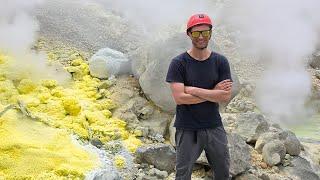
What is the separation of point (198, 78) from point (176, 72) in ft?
0.55

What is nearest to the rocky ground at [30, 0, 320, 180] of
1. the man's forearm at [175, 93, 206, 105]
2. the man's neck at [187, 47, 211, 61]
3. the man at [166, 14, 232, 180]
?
the man at [166, 14, 232, 180]

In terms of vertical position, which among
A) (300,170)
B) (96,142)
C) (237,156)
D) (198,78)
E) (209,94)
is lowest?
(300,170)

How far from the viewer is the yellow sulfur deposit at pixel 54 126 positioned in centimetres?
443

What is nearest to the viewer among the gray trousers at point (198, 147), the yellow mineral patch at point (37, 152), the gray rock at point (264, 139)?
the gray trousers at point (198, 147)

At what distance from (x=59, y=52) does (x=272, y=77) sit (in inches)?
163

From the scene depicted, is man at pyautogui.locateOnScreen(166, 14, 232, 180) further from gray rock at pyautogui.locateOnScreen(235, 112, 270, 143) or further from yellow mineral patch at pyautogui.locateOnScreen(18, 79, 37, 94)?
yellow mineral patch at pyautogui.locateOnScreen(18, 79, 37, 94)

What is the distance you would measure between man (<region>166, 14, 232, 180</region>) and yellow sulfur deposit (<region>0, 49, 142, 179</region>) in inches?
54.3

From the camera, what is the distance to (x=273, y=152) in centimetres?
546

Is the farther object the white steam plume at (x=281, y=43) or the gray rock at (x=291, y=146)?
the white steam plume at (x=281, y=43)

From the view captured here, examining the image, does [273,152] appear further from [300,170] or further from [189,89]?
[189,89]

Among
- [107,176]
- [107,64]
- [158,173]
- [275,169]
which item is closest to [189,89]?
[107,176]

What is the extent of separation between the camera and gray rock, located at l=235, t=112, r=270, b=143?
19.1 feet

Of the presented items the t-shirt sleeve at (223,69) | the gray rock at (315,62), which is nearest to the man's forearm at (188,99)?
the t-shirt sleeve at (223,69)

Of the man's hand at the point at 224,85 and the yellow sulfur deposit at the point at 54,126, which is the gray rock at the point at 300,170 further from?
the man's hand at the point at 224,85
